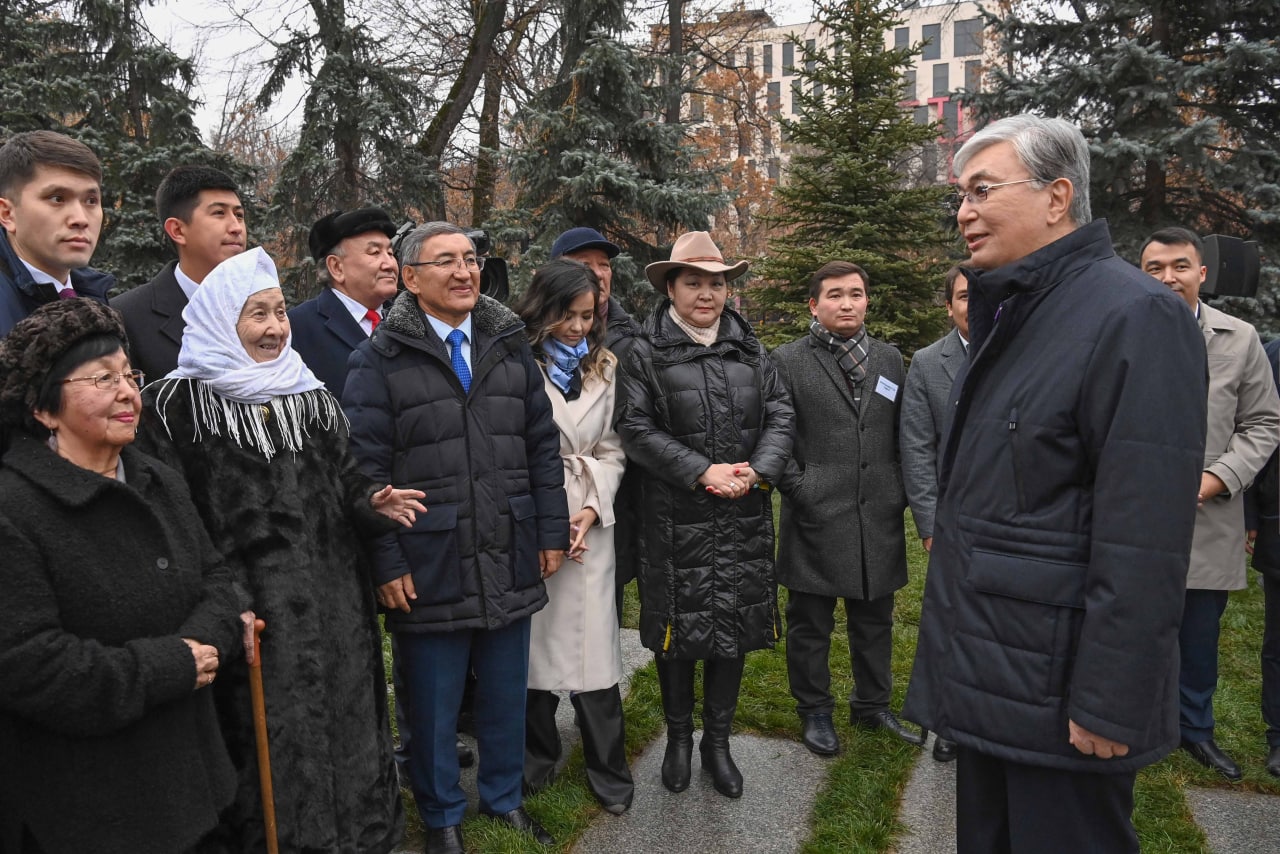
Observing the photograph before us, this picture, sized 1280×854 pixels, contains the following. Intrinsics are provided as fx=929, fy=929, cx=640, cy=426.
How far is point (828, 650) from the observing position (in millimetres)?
4289

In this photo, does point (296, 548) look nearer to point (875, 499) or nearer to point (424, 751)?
point (424, 751)

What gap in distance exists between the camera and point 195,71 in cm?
1188

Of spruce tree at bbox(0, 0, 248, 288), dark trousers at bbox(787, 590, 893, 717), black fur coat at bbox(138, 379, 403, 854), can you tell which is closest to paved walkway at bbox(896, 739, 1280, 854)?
dark trousers at bbox(787, 590, 893, 717)

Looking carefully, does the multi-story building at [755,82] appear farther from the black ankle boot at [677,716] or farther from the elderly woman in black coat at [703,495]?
the black ankle boot at [677,716]

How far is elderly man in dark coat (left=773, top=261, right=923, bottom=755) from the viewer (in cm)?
420

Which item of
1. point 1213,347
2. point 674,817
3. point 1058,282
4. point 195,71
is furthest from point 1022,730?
point 195,71

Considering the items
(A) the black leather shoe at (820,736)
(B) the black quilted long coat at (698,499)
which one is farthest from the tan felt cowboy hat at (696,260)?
(A) the black leather shoe at (820,736)

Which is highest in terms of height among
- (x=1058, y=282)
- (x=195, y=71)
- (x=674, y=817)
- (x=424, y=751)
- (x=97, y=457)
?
(x=195, y=71)

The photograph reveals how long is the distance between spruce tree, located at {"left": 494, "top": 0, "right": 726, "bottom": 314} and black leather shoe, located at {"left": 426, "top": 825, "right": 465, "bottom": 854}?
6.20m

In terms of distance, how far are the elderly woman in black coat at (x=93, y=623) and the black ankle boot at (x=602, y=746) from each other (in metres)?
1.63

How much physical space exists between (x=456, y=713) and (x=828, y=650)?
5.88 ft

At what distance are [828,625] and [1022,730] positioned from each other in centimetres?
218

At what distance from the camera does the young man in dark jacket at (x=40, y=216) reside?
9.40 feet

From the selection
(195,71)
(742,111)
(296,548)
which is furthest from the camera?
(742,111)
